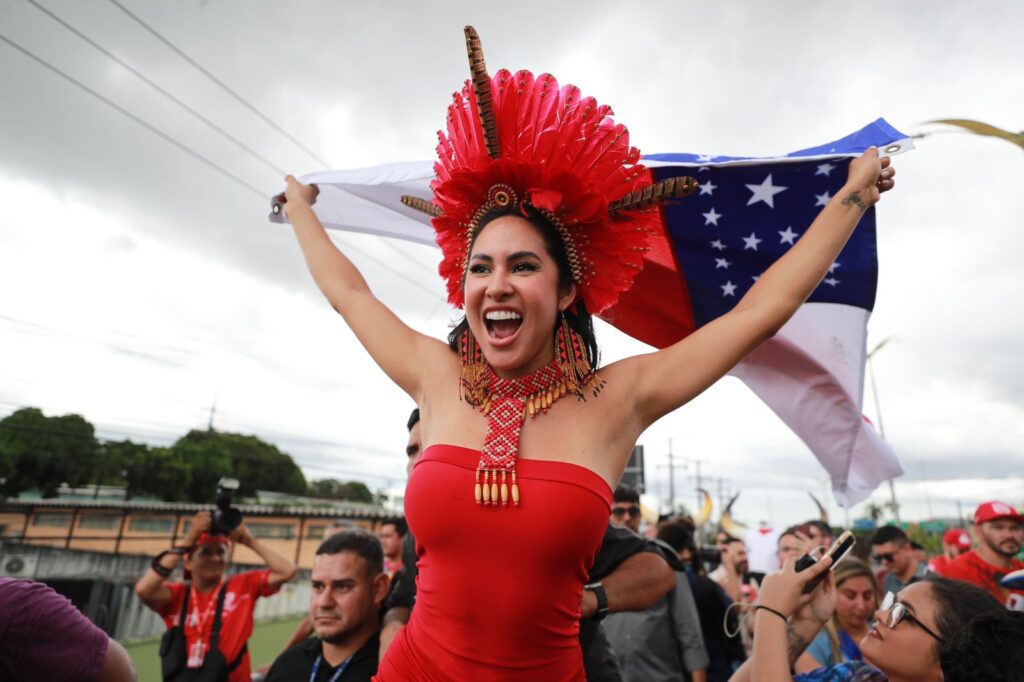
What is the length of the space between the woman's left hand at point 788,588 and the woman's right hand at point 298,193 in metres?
2.33

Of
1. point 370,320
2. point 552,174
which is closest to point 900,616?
point 552,174

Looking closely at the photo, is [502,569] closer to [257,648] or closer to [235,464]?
[257,648]

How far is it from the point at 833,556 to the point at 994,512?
172 inches

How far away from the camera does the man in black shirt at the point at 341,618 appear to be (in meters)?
3.01

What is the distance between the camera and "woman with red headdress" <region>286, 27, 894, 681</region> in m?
1.43

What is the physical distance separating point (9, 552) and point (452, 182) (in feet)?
63.7

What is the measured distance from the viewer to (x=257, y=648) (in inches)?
455

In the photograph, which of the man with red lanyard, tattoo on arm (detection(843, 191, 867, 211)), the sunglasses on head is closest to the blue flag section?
tattoo on arm (detection(843, 191, 867, 211))

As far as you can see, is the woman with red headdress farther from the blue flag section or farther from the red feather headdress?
the blue flag section

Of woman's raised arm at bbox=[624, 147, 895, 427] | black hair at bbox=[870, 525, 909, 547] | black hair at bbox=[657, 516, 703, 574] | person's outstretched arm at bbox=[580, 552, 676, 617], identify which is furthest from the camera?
black hair at bbox=[870, 525, 909, 547]

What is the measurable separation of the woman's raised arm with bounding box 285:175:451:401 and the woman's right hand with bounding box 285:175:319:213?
0.27 meters

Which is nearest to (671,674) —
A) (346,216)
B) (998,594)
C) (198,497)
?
(998,594)

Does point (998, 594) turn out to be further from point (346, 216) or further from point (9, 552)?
point (9, 552)

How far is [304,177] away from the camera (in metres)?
3.07
